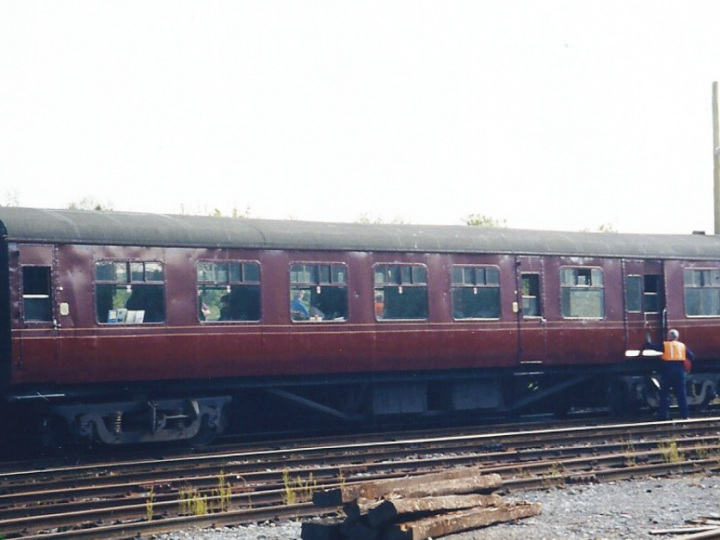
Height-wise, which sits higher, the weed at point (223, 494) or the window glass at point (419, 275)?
the window glass at point (419, 275)

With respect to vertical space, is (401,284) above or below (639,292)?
above

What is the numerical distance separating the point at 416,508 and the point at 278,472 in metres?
3.90

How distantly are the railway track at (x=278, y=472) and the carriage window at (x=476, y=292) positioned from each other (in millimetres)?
2305

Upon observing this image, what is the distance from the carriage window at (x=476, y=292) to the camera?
1920cm

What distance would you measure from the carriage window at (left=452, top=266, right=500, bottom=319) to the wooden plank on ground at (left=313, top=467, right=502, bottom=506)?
8042mm

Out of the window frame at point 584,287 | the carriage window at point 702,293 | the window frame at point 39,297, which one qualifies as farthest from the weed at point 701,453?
the window frame at point 39,297

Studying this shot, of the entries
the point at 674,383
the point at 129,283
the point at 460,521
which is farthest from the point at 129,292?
the point at 674,383

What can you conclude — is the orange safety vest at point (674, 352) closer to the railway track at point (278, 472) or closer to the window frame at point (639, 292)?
the railway track at point (278, 472)

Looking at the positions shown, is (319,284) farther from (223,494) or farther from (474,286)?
(223,494)

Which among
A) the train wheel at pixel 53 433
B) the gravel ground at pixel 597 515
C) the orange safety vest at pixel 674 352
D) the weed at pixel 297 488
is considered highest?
the orange safety vest at pixel 674 352

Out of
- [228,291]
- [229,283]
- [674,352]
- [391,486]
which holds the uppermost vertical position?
[229,283]

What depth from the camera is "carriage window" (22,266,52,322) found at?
50.3 feet

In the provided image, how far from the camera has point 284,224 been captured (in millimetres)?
18203

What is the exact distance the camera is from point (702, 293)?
2194 cm
